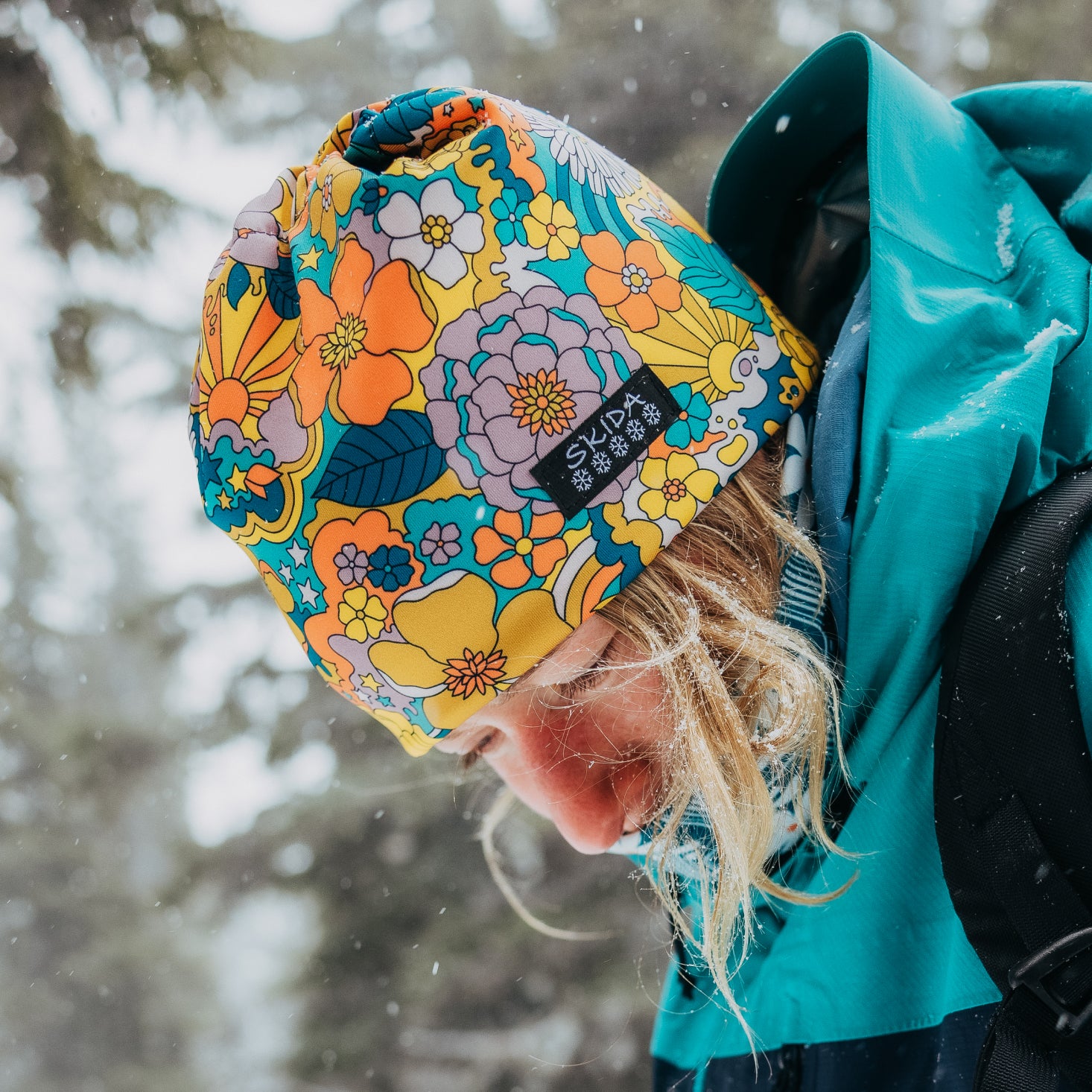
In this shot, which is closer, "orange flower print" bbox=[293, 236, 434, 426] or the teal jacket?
the teal jacket

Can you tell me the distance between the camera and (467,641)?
1.21 metres

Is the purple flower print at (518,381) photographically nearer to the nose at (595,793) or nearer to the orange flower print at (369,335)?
the orange flower print at (369,335)

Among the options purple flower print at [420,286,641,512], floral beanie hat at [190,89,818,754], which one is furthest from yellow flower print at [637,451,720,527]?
purple flower print at [420,286,641,512]

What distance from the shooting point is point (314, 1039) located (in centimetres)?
363

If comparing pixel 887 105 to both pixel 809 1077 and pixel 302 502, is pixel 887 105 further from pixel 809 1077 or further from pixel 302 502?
pixel 809 1077

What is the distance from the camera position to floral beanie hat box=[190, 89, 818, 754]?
3.76 feet

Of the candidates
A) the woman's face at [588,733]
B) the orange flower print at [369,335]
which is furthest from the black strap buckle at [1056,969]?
the orange flower print at [369,335]

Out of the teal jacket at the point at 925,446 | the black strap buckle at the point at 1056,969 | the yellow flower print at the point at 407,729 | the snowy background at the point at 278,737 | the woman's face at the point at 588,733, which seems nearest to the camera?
the black strap buckle at the point at 1056,969

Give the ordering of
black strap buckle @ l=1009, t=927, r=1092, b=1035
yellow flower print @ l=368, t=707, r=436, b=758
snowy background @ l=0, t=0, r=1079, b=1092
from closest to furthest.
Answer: black strap buckle @ l=1009, t=927, r=1092, b=1035 < yellow flower print @ l=368, t=707, r=436, b=758 < snowy background @ l=0, t=0, r=1079, b=1092

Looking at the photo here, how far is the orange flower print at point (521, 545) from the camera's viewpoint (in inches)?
45.9

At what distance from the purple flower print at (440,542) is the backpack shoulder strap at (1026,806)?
63 cm

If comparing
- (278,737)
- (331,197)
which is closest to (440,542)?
(331,197)

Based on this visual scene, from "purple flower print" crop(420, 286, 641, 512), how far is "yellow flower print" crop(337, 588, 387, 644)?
0.71ft

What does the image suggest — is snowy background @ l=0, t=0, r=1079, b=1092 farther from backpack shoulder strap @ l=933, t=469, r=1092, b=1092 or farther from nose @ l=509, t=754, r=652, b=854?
backpack shoulder strap @ l=933, t=469, r=1092, b=1092
